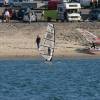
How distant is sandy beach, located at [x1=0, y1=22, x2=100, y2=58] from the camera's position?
183 feet

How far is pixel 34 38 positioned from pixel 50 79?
46.5ft

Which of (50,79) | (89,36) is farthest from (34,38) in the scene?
(50,79)

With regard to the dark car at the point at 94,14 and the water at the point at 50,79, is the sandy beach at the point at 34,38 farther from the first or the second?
the dark car at the point at 94,14

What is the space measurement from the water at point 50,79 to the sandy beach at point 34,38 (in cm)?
175

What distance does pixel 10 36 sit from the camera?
59.1 meters

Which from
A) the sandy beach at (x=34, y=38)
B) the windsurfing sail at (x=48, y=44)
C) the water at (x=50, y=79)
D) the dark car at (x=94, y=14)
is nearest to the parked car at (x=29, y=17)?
the sandy beach at (x=34, y=38)

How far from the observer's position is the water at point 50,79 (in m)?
37.6

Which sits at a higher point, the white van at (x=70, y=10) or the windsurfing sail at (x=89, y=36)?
the white van at (x=70, y=10)

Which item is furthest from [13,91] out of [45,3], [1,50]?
[45,3]

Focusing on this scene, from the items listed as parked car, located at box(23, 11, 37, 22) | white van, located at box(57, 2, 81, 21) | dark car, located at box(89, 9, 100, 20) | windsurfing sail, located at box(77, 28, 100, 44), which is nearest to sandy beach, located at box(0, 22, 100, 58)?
windsurfing sail, located at box(77, 28, 100, 44)

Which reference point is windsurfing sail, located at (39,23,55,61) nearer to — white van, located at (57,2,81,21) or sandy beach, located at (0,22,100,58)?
sandy beach, located at (0,22,100,58)

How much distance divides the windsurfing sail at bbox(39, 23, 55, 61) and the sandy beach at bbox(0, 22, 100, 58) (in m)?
2.96

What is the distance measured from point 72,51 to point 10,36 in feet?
17.6

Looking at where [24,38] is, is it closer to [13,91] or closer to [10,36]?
[10,36]
